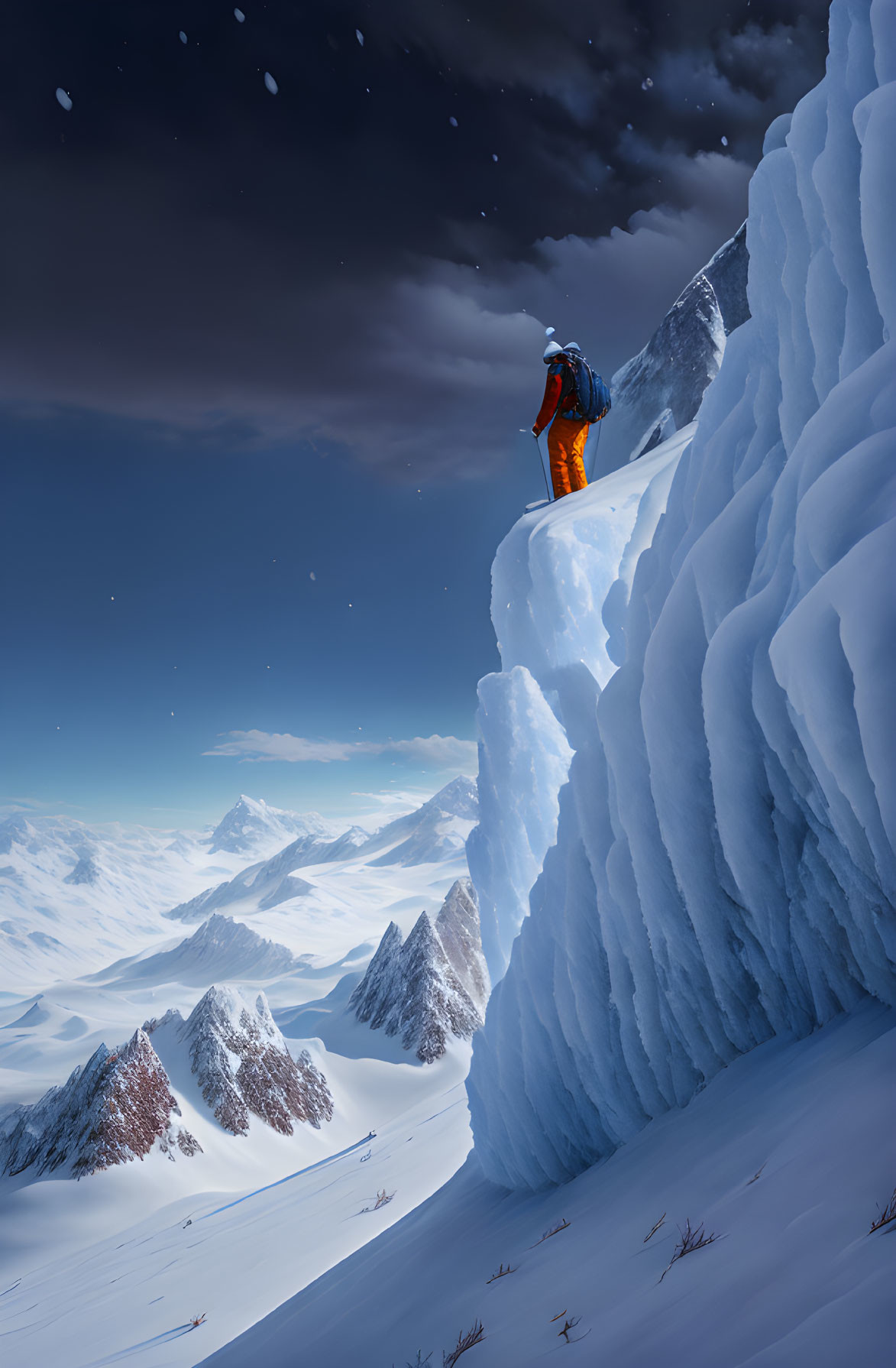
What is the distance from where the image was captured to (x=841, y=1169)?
2.11 m

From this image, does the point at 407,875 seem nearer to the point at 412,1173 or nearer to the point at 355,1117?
the point at 355,1117

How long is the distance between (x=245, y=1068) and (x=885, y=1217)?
1499 inches

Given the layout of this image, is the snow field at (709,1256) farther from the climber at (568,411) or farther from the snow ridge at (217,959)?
the snow ridge at (217,959)

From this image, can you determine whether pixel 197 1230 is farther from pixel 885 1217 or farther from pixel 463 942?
pixel 463 942

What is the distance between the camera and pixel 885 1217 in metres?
1.78

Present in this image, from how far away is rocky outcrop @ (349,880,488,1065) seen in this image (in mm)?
42156

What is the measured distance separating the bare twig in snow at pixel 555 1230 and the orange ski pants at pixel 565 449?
7480 millimetres

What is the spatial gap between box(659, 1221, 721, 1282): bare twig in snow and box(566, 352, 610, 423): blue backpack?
831 cm

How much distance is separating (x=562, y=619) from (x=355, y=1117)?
3849 cm

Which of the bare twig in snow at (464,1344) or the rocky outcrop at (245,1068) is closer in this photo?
the bare twig in snow at (464,1344)


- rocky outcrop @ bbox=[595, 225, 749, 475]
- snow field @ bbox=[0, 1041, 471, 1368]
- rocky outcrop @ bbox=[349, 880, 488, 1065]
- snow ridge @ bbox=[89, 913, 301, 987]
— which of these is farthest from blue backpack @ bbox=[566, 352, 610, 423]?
snow ridge @ bbox=[89, 913, 301, 987]

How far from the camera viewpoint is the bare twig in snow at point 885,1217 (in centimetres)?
176

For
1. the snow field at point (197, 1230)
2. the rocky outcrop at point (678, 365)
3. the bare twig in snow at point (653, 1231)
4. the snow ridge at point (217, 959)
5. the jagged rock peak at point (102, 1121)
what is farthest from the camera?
the snow ridge at point (217, 959)

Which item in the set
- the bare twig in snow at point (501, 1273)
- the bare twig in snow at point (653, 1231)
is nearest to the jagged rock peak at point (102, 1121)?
the bare twig in snow at point (501, 1273)
